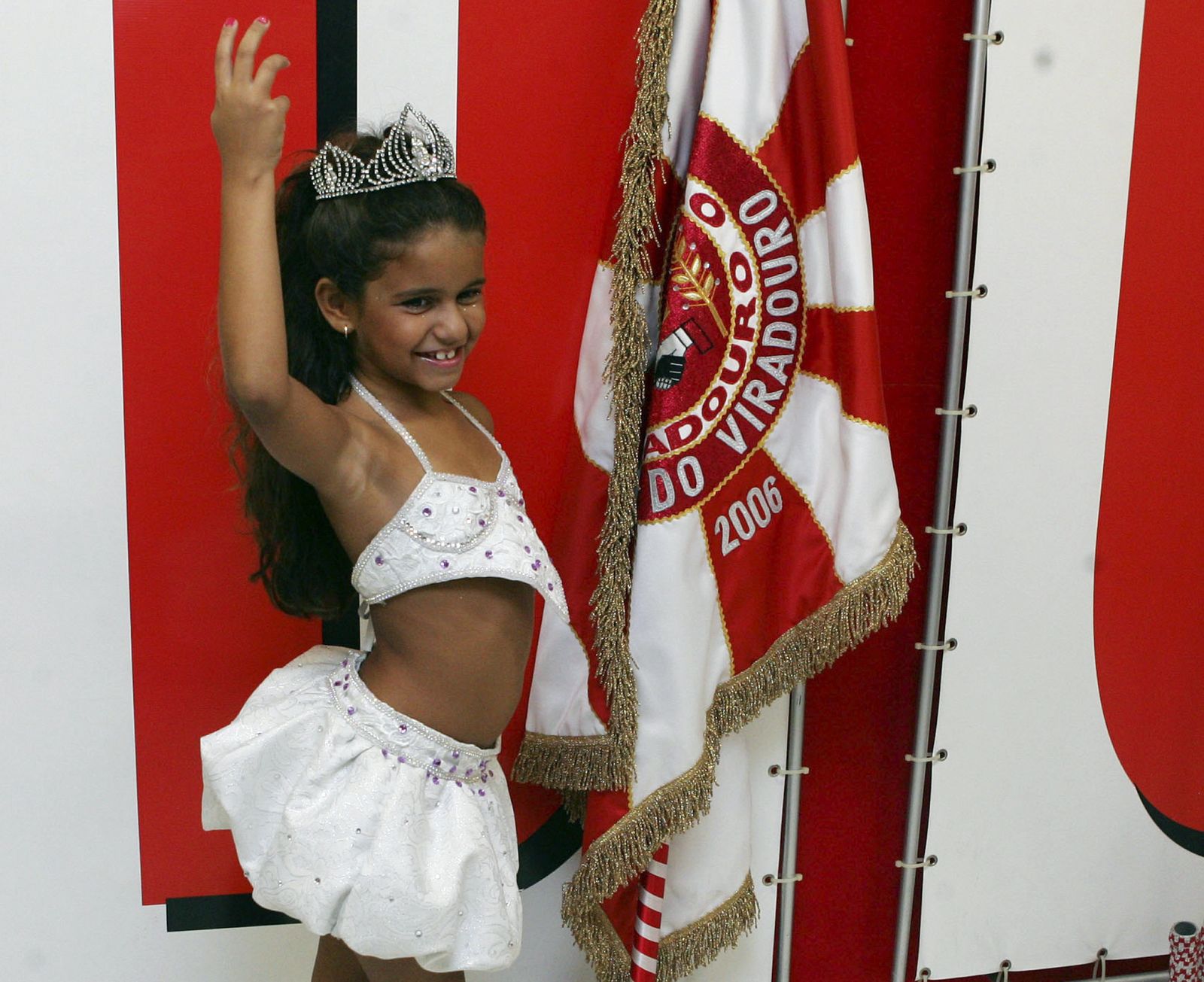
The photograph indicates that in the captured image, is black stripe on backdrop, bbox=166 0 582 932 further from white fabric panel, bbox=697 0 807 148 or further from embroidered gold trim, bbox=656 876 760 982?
white fabric panel, bbox=697 0 807 148

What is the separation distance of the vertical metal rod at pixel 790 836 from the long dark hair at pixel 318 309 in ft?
2.21

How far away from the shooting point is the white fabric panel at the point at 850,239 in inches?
55.5

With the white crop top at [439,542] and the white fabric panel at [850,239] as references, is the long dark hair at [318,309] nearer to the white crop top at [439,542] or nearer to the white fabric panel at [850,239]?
the white crop top at [439,542]

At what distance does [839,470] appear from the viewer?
1492 mm

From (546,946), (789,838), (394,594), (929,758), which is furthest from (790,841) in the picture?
(394,594)

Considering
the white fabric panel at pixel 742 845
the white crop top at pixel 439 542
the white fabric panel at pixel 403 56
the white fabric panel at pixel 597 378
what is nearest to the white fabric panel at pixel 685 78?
the white fabric panel at pixel 597 378

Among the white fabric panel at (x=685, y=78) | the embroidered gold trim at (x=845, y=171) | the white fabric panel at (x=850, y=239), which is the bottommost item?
the white fabric panel at (x=850, y=239)

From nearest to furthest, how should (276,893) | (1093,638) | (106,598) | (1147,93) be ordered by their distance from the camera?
(276,893) → (106,598) → (1147,93) → (1093,638)

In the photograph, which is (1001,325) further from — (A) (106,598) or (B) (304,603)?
(A) (106,598)

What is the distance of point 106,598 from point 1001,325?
4.18ft

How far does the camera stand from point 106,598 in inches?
58.0

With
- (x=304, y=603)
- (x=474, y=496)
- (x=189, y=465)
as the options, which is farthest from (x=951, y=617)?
(x=189, y=465)

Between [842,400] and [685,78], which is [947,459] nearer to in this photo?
[842,400]

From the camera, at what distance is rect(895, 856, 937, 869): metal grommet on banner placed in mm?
1710
